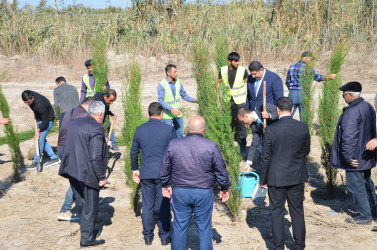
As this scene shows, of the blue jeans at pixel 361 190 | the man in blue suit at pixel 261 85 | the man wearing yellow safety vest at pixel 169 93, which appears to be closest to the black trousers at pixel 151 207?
the man wearing yellow safety vest at pixel 169 93

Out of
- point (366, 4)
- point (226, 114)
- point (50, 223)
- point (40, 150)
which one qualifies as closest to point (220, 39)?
point (226, 114)

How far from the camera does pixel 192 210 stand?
477 cm

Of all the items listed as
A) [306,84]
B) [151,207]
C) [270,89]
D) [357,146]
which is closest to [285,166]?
[357,146]

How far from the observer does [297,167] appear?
5.07 meters

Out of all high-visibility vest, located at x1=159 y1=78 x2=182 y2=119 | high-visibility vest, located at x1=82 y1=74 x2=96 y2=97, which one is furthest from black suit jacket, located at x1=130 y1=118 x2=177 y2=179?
high-visibility vest, located at x1=82 y1=74 x2=96 y2=97

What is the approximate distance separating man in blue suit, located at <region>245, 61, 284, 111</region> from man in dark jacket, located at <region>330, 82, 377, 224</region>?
1669 mm

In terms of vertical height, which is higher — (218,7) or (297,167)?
(218,7)

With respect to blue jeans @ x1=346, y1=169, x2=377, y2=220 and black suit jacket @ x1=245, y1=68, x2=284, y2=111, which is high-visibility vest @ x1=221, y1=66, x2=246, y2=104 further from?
blue jeans @ x1=346, y1=169, x2=377, y2=220

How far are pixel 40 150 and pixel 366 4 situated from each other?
14.3 metres

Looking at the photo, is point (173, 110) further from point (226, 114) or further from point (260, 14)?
point (260, 14)

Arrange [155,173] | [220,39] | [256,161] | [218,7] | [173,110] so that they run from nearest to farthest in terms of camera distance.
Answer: [155,173] → [173,110] → [256,161] → [220,39] → [218,7]

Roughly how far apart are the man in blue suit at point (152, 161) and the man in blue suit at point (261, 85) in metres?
2.52

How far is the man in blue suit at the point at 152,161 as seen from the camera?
215 inches

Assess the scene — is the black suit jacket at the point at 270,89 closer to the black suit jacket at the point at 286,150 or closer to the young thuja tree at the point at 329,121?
the young thuja tree at the point at 329,121
